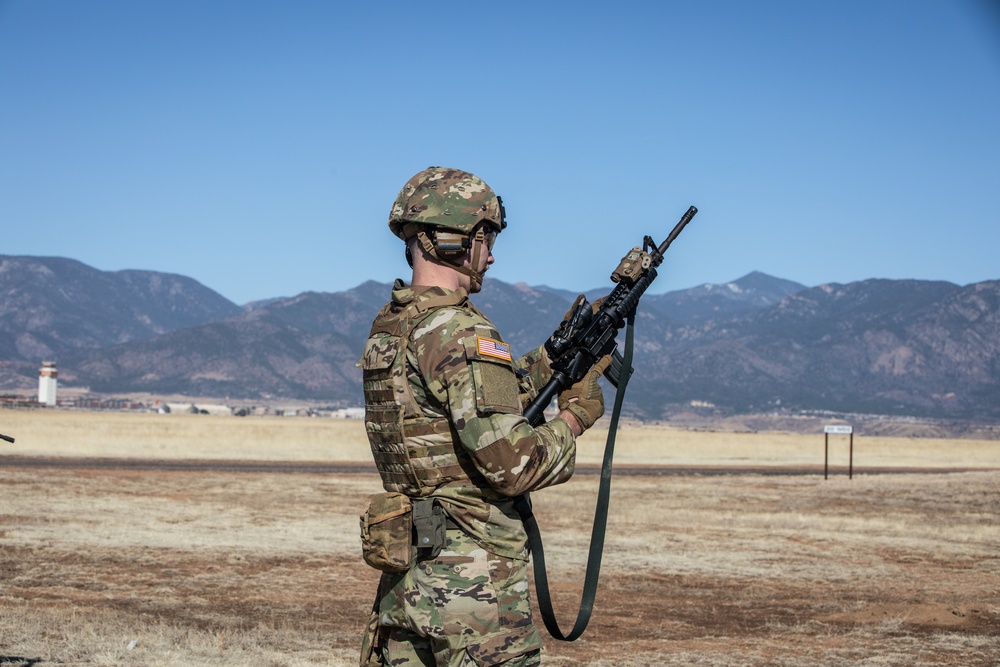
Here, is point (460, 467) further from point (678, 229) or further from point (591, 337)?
point (678, 229)

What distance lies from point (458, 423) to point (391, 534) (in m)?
0.52

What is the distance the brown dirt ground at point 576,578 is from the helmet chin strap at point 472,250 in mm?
5700

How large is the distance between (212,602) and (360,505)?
476 inches

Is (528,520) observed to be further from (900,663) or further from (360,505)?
(360,505)

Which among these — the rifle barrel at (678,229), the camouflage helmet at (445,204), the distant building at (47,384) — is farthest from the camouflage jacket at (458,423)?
the distant building at (47,384)

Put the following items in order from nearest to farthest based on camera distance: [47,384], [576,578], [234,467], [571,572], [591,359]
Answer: [591,359] < [576,578] < [571,572] < [234,467] < [47,384]

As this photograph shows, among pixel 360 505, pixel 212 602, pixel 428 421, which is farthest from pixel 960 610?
pixel 360 505

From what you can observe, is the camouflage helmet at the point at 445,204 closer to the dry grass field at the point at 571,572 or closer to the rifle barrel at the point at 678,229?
the rifle barrel at the point at 678,229

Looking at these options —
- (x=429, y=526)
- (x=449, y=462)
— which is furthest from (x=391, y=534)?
(x=449, y=462)

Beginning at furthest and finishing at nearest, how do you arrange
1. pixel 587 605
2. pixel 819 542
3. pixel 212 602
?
1. pixel 819 542
2. pixel 212 602
3. pixel 587 605

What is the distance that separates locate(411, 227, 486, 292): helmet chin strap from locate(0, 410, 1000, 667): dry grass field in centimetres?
570

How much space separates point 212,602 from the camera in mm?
12422

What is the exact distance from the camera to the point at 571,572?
50.5 feet

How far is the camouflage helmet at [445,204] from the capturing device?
15.1ft
